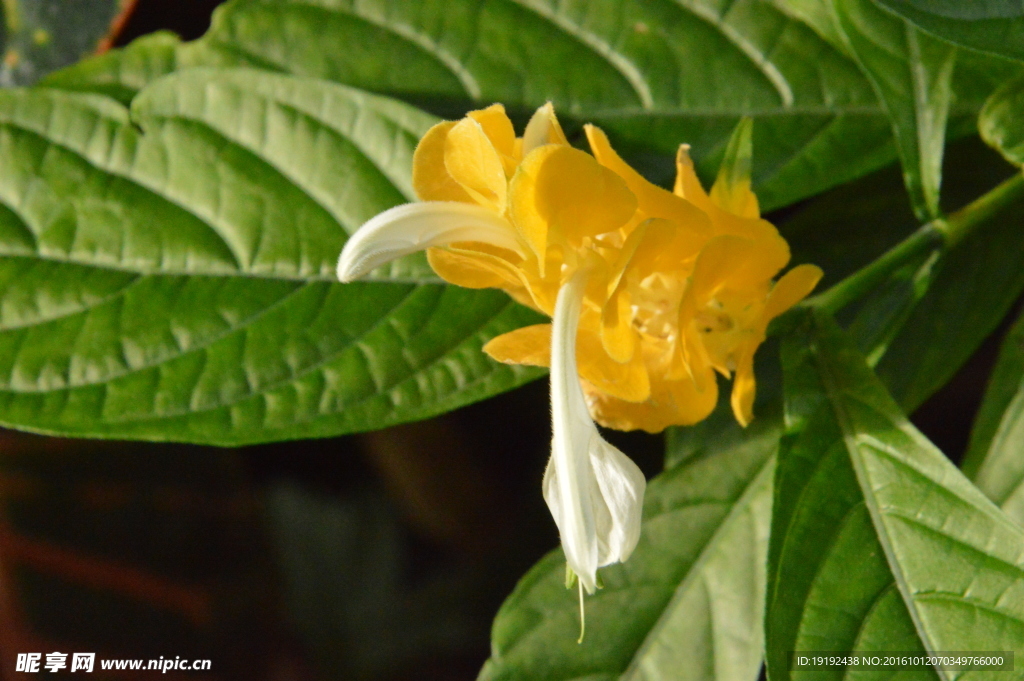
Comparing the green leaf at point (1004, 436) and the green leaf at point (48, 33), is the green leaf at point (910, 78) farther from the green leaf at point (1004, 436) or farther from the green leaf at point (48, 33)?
the green leaf at point (48, 33)

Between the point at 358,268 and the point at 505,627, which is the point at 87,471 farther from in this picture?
the point at 358,268

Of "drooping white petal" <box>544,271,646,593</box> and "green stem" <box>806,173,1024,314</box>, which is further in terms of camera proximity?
"green stem" <box>806,173,1024,314</box>

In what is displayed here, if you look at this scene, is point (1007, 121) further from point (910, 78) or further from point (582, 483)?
point (582, 483)

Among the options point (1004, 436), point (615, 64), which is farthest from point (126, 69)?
point (1004, 436)

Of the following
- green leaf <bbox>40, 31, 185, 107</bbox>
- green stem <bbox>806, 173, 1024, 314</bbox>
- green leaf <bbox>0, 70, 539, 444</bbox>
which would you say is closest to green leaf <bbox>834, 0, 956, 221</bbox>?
green stem <bbox>806, 173, 1024, 314</bbox>

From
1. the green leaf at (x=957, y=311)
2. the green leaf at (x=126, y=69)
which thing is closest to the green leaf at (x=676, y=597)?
the green leaf at (x=957, y=311)

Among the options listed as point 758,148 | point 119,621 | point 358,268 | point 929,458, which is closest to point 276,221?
point 358,268

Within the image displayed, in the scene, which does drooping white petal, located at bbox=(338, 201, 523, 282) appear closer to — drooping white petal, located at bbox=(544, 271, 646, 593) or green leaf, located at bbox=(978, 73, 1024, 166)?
drooping white petal, located at bbox=(544, 271, 646, 593)
